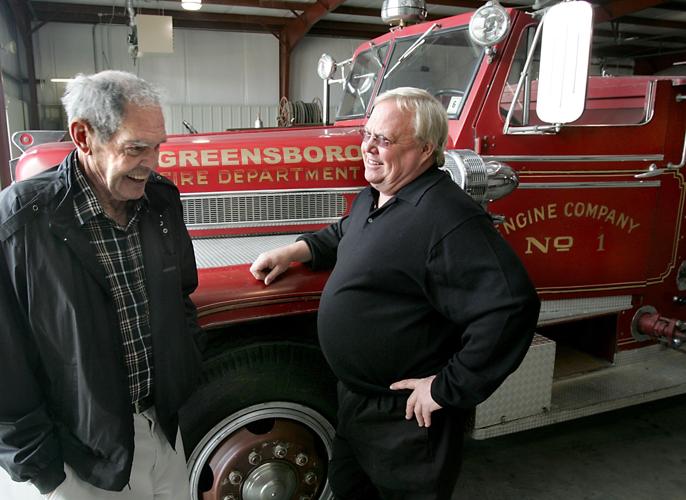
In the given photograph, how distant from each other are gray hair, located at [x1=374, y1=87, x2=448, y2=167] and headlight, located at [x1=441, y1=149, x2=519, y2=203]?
564mm

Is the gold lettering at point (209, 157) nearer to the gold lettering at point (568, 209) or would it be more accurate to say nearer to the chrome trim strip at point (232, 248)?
the chrome trim strip at point (232, 248)

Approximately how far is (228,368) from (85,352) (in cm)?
80

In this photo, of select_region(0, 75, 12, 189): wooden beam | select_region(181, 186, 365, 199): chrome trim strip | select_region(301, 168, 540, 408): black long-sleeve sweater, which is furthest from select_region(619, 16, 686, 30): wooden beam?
select_region(301, 168, 540, 408): black long-sleeve sweater

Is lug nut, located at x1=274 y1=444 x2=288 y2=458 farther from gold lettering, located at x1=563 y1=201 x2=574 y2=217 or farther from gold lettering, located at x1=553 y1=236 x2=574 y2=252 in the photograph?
gold lettering, located at x1=563 y1=201 x2=574 y2=217

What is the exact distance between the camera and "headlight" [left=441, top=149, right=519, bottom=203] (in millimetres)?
2252

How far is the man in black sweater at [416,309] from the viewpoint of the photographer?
1530 mm

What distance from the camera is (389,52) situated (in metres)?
3.37

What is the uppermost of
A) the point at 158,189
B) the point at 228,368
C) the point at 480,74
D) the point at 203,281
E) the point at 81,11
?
the point at 81,11

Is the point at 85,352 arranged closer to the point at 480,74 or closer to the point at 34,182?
the point at 34,182

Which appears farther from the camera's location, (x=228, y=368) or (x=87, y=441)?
(x=228, y=368)

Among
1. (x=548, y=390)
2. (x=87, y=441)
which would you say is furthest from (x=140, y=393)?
(x=548, y=390)

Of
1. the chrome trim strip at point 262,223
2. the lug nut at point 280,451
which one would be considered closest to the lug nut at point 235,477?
the lug nut at point 280,451

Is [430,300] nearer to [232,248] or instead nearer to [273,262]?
[273,262]

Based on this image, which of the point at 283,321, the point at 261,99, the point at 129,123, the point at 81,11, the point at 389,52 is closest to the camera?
the point at 129,123
